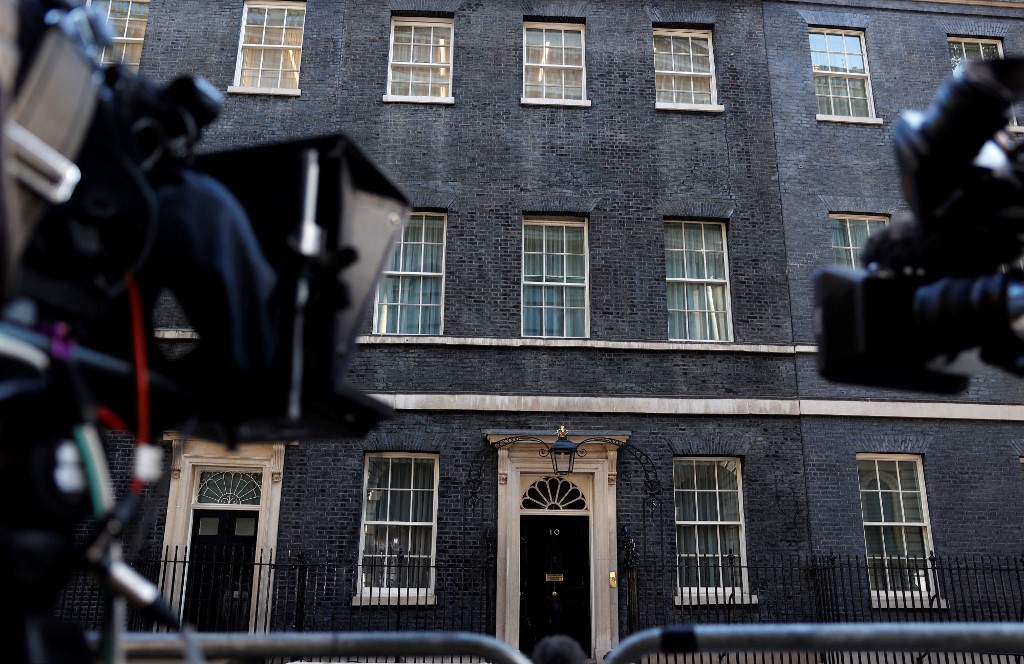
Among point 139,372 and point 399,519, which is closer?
point 139,372

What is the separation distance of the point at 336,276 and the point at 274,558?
1105 cm

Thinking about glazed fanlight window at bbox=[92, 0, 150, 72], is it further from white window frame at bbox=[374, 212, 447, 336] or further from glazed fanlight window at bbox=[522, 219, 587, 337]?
glazed fanlight window at bbox=[522, 219, 587, 337]

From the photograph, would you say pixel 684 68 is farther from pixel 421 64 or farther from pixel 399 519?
pixel 399 519

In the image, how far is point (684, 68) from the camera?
15523 millimetres

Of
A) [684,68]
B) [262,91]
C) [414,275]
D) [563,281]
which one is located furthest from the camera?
[684,68]

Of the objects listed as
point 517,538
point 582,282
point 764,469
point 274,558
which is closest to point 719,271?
point 582,282

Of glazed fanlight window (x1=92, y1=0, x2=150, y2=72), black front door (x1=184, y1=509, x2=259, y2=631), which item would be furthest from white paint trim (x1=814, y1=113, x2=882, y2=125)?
glazed fanlight window (x1=92, y1=0, x2=150, y2=72)

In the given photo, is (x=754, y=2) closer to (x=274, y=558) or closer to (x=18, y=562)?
(x=274, y=558)

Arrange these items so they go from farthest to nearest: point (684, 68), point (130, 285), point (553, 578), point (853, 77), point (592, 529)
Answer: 1. point (853, 77)
2. point (684, 68)
3. point (592, 529)
4. point (553, 578)
5. point (130, 285)

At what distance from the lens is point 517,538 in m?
12.5

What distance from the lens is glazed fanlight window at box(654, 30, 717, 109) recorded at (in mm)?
15336

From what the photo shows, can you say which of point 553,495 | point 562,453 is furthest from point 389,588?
point 562,453

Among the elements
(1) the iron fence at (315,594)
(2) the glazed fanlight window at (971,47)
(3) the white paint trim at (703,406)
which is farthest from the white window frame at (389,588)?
(2) the glazed fanlight window at (971,47)

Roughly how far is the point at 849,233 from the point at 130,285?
14.7 meters
